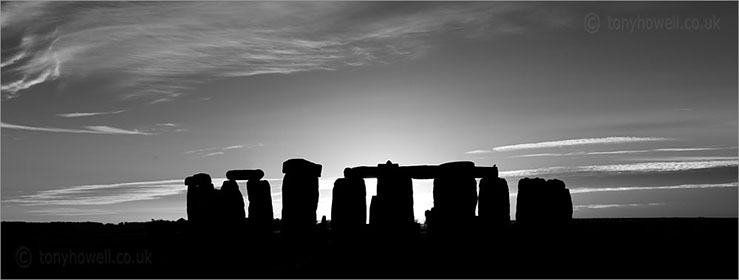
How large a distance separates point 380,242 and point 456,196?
2963 millimetres

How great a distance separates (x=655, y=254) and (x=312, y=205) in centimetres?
1183

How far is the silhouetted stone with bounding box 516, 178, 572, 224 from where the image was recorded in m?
30.1

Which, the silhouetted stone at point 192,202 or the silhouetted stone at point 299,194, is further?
the silhouetted stone at point 192,202

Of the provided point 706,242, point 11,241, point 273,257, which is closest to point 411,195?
point 273,257

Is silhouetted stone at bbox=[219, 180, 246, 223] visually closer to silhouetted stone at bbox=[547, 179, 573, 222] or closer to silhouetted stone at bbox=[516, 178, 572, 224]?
silhouetted stone at bbox=[516, 178, 572, 224]

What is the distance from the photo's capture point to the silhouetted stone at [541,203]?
30.1 meters

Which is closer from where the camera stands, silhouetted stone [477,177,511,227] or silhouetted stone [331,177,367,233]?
silhouetted stone [477,177,511,227]

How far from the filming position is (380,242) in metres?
28.8

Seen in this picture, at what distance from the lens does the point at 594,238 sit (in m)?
31.6

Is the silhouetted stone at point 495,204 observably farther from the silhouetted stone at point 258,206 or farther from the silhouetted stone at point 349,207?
the silhouetted stone at point 258,206

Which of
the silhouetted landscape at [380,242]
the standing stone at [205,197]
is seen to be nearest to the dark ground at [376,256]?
the silhouetted landscape at [380,242]

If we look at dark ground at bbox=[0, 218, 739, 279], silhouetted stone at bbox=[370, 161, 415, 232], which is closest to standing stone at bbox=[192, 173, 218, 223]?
dark ground at bbox=[0, 218, 739, 279]

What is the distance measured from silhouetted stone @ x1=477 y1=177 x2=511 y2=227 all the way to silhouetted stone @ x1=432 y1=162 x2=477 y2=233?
88 cm

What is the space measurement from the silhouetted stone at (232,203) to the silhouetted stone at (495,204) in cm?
955
